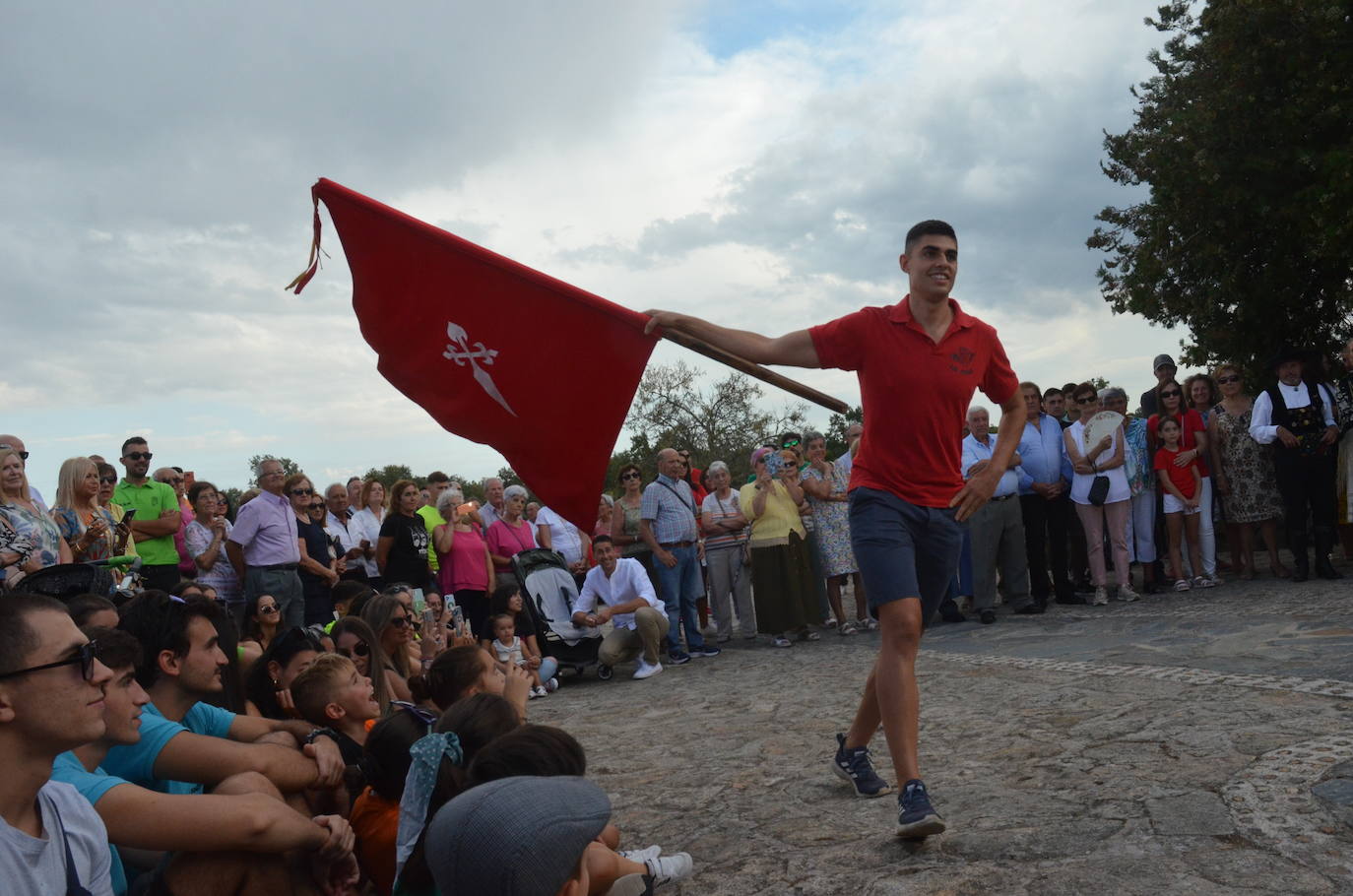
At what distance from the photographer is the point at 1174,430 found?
37.1 feet

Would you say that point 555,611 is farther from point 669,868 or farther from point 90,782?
point 90,782

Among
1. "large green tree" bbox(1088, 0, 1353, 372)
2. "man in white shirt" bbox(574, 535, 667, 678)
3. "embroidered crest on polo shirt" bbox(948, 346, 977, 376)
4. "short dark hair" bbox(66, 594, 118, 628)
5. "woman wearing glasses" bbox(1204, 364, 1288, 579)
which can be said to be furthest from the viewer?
"large green tree" bbox(1088, 0, 1353, 372)

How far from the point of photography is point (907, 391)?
14.1ft

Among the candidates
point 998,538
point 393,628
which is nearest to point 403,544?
point 393,628

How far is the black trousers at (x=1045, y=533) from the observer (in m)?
11.4

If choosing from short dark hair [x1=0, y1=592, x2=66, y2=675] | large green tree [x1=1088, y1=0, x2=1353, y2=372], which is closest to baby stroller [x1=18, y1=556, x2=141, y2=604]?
short dark hair [x1=0, y1=592, x2=66, y2=675]

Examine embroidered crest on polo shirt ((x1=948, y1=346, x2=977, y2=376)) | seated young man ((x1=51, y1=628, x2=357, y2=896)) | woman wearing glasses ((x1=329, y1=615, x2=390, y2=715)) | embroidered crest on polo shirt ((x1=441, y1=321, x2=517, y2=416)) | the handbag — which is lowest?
seated young man ((x1=51, y1=628, x2=357, y2=896))

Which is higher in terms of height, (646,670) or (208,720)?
(208,720)

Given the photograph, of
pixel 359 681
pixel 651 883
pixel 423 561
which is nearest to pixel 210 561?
pixel 423 561

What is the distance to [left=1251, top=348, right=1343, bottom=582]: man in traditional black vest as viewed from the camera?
10648 mm

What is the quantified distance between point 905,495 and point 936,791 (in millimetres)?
1219

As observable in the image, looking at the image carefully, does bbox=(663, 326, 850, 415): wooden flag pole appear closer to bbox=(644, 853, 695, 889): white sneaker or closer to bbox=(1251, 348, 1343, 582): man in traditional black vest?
bbox=(644, 853, 695, 889): white sneaker

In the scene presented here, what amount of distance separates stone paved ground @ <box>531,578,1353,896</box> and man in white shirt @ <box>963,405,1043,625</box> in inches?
88.7

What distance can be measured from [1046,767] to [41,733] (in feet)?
12.1
